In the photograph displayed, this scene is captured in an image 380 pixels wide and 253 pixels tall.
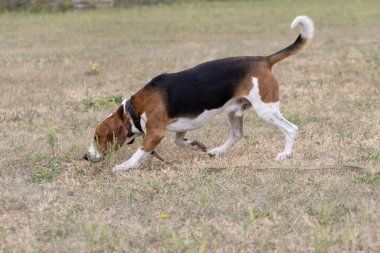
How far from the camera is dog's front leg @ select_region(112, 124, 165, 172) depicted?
6.77m

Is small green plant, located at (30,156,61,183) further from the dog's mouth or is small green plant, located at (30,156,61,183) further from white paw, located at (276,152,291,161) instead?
white paw, located at (276,152,291,161)

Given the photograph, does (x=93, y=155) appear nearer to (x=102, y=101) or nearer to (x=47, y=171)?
(x=47, y=171)

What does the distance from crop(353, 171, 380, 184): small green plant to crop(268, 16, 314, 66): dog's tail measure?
5.41 ft

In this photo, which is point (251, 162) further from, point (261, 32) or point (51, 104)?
point (261, 32)

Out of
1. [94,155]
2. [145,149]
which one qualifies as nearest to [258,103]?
[145,149]

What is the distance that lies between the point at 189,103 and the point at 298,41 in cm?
135

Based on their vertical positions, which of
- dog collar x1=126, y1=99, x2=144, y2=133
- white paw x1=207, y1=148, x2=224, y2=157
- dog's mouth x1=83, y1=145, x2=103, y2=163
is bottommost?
white paw x1=207, y1=148, x2=224, y2=157

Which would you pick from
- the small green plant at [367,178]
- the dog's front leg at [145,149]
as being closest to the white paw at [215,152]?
the dog's front leg at [145,149]

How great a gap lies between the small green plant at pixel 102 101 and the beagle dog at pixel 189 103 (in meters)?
3.09

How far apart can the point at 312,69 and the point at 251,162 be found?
21.6ft

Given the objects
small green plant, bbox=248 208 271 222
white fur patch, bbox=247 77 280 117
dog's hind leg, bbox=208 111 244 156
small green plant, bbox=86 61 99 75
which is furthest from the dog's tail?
small green plant, bbox=86 61 99 75

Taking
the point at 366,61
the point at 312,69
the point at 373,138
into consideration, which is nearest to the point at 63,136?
the point at 373,138

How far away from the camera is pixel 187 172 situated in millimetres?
6488

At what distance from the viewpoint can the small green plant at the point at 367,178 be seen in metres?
6.00
